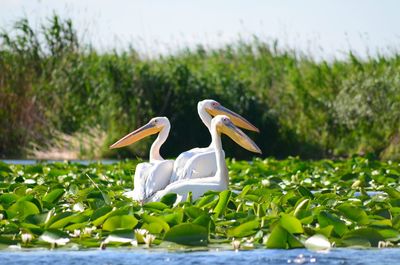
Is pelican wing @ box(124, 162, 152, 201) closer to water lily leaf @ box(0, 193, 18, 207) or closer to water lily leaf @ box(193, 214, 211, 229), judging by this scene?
water lily leaf @ box(0, 193, 18, 207)

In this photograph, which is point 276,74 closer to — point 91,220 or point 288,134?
point 288,134

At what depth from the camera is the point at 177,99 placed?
2042 centimetres

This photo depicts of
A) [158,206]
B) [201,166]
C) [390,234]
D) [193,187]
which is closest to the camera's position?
[390,234]

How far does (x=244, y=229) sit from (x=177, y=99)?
13791 millimetres

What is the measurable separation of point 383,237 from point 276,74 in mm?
15067

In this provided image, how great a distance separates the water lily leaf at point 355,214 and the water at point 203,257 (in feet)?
1.95

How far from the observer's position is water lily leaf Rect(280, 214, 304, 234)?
6.44m

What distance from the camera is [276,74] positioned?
2148cm

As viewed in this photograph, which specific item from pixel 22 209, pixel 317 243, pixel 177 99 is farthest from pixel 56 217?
pixel 177 99

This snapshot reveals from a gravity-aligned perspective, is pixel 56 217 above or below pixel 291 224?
above

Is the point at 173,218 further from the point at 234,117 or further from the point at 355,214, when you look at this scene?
the point at 234,117

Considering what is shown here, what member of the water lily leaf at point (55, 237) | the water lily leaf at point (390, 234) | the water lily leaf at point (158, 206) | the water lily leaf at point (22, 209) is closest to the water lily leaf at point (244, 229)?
the water lily leaf at point (390, 234)

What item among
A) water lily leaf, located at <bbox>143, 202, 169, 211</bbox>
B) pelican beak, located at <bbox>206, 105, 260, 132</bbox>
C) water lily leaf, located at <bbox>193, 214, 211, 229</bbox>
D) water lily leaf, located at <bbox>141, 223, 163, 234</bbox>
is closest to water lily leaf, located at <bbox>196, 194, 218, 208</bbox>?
water lily leaf, located at <bbox>143, 202, 169, 211</bbox>

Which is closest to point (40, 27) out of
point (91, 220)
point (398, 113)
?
point (398, 113)
